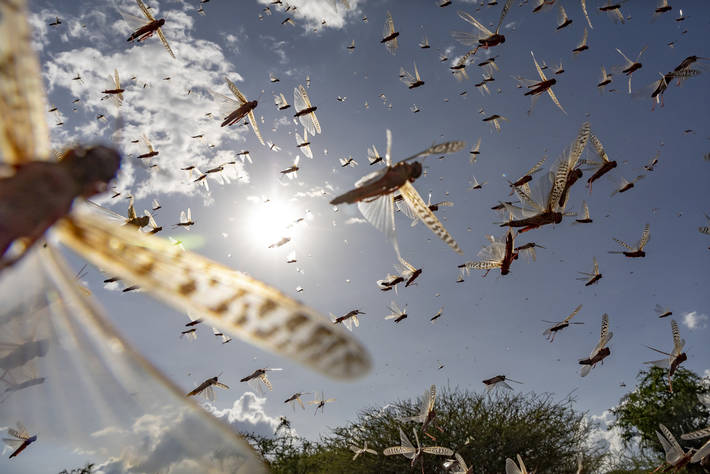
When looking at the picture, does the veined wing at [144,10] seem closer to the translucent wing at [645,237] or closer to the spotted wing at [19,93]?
the spotted wing at [19,93]

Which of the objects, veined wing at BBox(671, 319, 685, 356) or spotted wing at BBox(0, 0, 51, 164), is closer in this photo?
spotted wing at BBox(0, 0, 51, 164)

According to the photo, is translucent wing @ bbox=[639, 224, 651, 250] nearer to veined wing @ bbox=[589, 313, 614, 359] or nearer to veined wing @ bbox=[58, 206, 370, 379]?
veined wing @ bbox=[589, 313, 614, 359]

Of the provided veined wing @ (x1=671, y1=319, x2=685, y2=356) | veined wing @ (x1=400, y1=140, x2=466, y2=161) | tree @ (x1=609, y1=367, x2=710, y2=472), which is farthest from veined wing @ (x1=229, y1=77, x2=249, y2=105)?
tree @ (x1=609, y1=367, x2=710, y2=472)

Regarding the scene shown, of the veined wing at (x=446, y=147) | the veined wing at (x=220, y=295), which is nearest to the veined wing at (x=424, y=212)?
the veined wing at (x=446, y=147)

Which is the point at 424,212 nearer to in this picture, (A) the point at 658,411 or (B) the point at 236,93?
(B) the point at 236,93

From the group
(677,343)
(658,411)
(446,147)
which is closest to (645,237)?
(677,343)

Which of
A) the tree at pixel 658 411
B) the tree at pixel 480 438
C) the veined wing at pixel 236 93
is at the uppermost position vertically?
the veined wing at pixel 236 93

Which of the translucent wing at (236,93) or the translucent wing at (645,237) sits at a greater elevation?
the translucent wing at (236,93)
